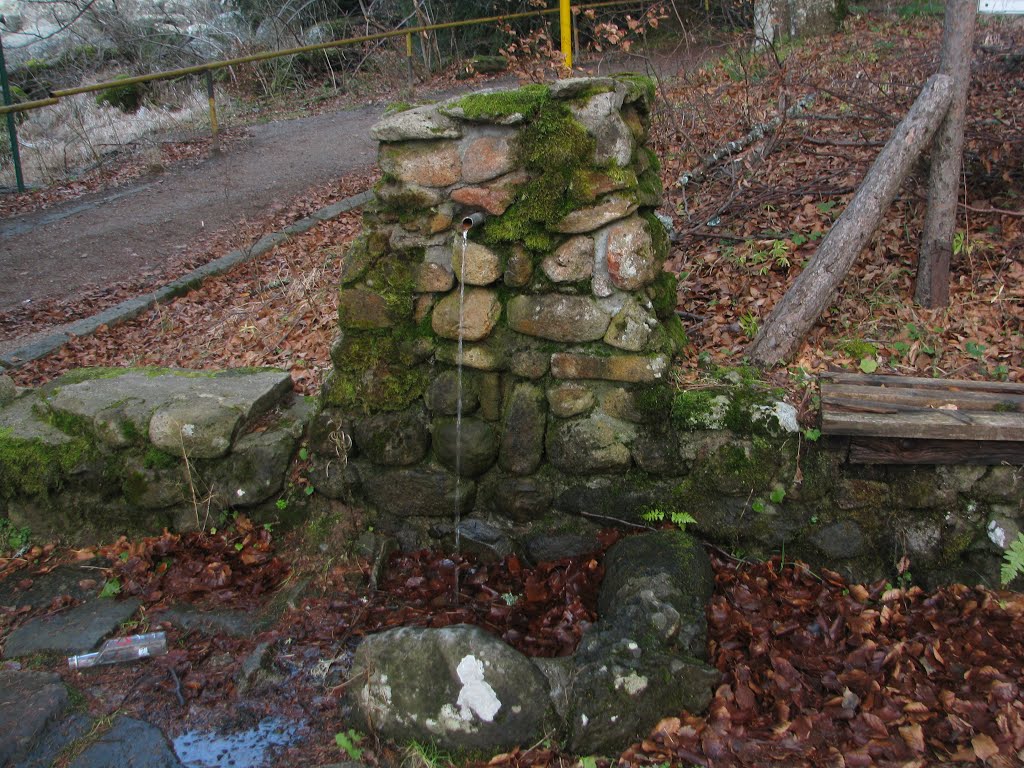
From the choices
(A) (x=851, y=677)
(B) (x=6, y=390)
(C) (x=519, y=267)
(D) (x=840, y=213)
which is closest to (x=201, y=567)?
(B) (x=6, y=390)

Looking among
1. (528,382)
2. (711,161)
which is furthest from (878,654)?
(711,161)

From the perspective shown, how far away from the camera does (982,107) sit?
5707 millimetres

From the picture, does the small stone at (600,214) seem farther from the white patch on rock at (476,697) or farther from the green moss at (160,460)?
the green moss at (160,460)

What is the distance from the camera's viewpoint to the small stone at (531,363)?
383cm

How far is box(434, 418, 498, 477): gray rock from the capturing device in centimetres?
393

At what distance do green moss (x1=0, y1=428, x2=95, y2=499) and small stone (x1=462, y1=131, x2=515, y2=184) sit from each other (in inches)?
102

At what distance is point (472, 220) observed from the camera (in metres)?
3.65

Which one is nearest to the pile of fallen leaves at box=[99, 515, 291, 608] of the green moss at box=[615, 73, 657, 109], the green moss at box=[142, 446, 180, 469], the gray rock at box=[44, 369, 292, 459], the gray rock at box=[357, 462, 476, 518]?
the green moss at box=[142, 446, 180, 469]

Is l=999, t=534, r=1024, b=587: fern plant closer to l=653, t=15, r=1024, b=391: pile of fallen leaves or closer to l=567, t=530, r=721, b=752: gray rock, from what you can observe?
l=653, t=15, r=1024, b=391: pile of fallen leaves

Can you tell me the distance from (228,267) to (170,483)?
3.49 meters

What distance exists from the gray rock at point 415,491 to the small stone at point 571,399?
62cm

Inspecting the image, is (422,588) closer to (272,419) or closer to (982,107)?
(272,419)

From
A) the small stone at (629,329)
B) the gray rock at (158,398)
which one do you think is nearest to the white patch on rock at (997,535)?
the small stone at (629,329)

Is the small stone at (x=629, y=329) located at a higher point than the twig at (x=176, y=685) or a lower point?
higher
